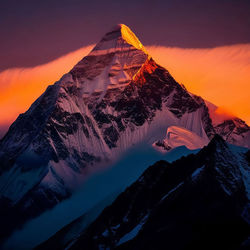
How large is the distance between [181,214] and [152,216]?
15.5 meters

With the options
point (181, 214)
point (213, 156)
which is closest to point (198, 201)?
point (181, 214)

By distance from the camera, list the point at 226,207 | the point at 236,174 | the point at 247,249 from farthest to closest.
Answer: the point at 236,174 < the point at 226,207 < the point at 247,249

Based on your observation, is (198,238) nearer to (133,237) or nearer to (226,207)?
(226,207)

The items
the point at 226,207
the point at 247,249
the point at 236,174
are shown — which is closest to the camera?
the point at 247,249

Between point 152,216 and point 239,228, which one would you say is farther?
point 152,216

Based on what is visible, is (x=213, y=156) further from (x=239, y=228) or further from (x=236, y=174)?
(x=239, y=228)

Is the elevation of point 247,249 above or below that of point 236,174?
below

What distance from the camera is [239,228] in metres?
169

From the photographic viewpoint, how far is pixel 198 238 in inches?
6722

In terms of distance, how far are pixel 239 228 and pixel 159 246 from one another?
20.2 metres

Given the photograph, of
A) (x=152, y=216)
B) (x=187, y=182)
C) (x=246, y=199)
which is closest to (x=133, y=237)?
(x=152, y=216)

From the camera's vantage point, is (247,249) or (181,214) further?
(181,214)

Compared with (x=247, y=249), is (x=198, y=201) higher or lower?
higher

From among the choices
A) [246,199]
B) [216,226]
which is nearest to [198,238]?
[216,226]
